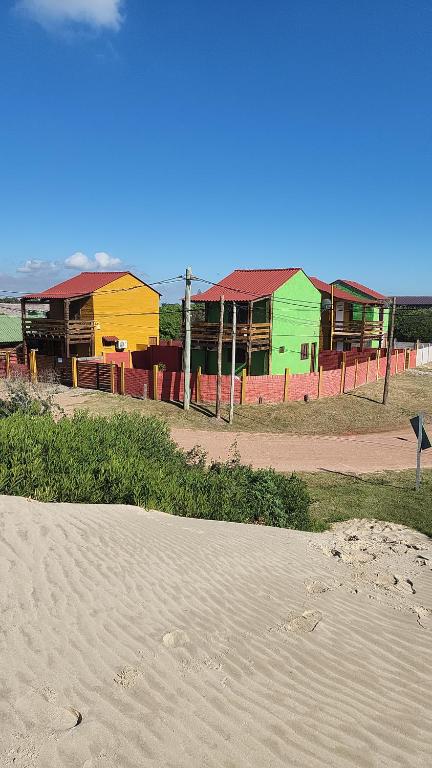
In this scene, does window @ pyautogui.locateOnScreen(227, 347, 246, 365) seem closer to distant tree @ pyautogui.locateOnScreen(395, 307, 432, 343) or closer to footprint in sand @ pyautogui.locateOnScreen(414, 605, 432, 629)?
footprint in sand @ pyautogui.locateOnScreen(414, 605, 432, 629)

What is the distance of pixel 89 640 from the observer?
4.84 metres

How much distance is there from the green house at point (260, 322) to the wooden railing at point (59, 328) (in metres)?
7.69

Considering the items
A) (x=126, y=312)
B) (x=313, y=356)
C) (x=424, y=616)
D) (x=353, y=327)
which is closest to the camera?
(x=424, y=616)

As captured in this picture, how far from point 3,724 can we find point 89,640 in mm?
1227

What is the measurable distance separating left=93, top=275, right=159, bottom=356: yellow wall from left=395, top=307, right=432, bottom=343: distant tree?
43.7m

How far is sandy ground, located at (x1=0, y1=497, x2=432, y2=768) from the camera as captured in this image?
3684 mm

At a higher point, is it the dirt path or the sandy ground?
the sandy ground

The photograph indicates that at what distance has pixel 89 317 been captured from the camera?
3659cm

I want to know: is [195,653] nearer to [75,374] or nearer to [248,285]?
[75,374]

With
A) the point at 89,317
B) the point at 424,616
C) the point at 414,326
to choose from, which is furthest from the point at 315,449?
the point at 414,326

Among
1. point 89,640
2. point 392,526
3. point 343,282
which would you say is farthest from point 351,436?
point 343,282

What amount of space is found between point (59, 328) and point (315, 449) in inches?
813

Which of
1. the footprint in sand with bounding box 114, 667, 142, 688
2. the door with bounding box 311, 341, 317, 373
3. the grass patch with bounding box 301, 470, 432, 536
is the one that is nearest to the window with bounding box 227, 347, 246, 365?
the door with bounding box 311, 341, 317, 373

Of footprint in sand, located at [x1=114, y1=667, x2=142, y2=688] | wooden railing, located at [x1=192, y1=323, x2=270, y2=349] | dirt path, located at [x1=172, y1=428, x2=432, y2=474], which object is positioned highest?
wooden railing, located at [x1=192, y1=323, x2=270, y2=349]
